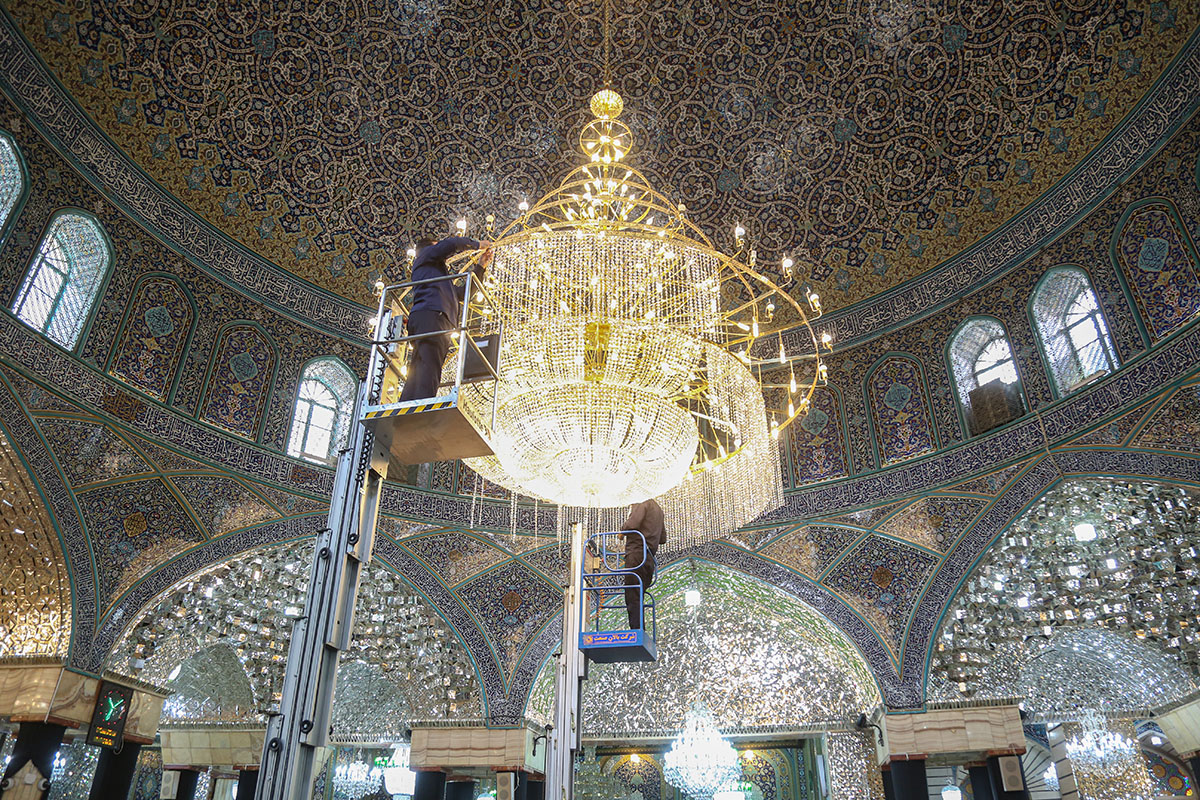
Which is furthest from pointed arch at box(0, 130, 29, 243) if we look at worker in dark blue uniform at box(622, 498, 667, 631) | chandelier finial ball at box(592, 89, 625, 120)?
worker in dark blue uniform at box(622, 498, 667, 631)

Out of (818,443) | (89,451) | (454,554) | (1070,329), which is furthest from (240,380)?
(1070,329)

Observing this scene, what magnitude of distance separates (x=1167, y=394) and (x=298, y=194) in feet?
31.2

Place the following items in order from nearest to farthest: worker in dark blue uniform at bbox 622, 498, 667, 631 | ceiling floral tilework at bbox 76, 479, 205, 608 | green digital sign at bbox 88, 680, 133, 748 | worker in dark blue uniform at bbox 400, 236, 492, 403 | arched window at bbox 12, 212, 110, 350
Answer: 1. worker in dark blue uniform at bbox 400, 236, 492, 403
2. worker in dark blue uniform at bbox 622, 498, 667, 631
3. arched window at bbox 12, 212, 110, 350
4. green digital sign at bbox 88, 680, 133, 748
5. ceiling floral tilework at bbox 76, 479, 205, 608

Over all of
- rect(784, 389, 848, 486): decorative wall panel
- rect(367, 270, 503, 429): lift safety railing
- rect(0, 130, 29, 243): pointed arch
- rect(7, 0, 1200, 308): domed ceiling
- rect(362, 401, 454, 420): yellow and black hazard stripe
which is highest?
rect(7, 0, 1200, 308): domed ceiling

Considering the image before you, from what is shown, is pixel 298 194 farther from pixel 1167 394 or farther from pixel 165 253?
pixel 1167 394

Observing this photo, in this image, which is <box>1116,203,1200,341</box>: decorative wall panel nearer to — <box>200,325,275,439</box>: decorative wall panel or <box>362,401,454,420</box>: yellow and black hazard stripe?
<box>362,401,454,420</box>: yellow and black hazard stripe

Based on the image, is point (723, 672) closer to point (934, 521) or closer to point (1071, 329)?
point (934, 521)

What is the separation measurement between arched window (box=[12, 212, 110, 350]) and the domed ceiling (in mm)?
1132

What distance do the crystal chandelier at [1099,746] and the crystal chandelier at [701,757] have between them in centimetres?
459

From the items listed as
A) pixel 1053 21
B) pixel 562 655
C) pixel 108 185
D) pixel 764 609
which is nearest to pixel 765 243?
pixel 1053 21

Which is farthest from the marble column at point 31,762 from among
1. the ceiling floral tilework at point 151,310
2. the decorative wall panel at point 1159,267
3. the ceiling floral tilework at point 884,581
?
the decorative wall panel at point 1159,267

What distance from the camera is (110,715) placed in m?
8.74

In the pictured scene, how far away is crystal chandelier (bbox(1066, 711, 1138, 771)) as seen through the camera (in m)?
11.8

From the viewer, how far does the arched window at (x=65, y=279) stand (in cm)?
836
